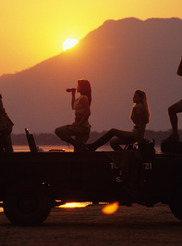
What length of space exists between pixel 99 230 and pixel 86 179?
2.65 ft

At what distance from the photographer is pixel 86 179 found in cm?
1100

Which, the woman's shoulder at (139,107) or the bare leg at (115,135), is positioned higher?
the woman's shoulder at (139,107)

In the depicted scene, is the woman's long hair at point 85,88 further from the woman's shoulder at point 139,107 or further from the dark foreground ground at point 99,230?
the dark foreground ground at point 99,230

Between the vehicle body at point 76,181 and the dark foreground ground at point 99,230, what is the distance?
1.18ft

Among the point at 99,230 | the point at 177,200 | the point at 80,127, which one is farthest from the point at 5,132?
the point at 177,200

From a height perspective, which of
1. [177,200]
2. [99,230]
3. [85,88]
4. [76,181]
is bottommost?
[99,230]

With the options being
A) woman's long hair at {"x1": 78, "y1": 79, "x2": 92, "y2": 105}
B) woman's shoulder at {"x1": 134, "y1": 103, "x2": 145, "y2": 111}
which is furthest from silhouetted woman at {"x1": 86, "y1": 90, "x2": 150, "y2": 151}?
woman's long hair at {"x1": 78, "y1": 79, "x2": 92, "y2": 105}

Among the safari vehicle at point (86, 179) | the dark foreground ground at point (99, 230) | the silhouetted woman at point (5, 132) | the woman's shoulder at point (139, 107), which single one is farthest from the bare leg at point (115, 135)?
the silhouetted woman at point (5, 132)

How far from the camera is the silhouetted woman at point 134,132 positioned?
11156 mm

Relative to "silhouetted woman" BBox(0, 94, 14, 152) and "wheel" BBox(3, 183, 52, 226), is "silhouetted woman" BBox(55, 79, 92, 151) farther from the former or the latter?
"silhouetted woman" BBox(0, 94, 14, 152)

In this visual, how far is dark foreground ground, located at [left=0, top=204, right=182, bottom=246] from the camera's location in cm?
932

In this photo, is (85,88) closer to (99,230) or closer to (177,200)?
(177,200)

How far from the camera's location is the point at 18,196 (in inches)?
432

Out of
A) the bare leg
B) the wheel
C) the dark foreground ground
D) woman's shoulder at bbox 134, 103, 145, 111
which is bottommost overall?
the dark foreground ground
